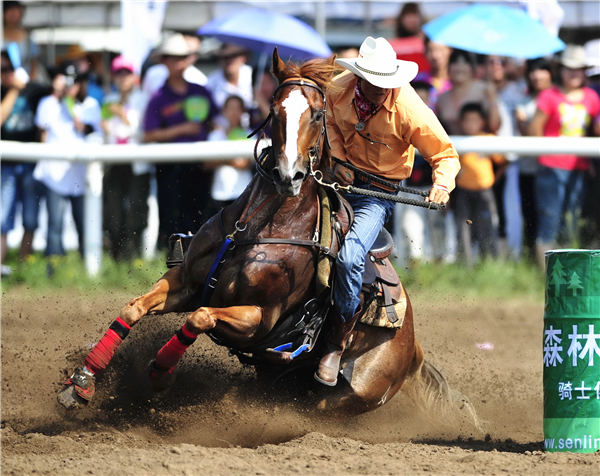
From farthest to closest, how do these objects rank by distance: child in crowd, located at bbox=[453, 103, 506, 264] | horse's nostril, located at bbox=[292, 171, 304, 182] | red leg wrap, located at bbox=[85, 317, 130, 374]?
child in crowd, located at bbox=[453, 103, 506, 264] < red leg wrap, located at bbox=[85, 317, 130, 374] < horse's nostril, located at bbox=[292, 171, 304, 182]

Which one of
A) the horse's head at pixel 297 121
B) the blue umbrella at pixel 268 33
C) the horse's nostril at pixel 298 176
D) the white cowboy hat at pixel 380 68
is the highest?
the white cowboy hat at pixel 380 68

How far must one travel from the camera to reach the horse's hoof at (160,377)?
6.71m

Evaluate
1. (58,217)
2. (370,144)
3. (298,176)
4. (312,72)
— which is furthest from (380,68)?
(58,217)

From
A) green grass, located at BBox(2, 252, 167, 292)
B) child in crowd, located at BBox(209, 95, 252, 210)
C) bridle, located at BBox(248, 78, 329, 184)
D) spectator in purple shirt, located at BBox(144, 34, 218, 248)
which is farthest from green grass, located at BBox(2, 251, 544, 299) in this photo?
bridle, located at BBox(248, 78, 329, 184)

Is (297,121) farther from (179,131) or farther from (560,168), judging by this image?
(560,168)

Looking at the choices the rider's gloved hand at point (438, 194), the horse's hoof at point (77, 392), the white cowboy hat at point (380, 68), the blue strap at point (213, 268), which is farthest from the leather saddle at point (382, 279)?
the horse's hoof at point (77, 392)

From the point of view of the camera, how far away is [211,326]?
20.9 ft

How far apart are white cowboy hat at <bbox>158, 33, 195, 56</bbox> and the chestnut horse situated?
478 centimetres

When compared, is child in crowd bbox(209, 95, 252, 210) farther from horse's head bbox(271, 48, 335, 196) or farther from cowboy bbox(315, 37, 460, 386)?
horse's head bbox(271, 48, 335, 196)

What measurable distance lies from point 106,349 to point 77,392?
29 centimetres

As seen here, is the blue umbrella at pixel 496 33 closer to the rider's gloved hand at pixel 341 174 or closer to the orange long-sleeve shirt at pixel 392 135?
the orange long-sleeve shirt at pixel 392 135

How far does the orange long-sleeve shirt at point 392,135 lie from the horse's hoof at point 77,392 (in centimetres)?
202

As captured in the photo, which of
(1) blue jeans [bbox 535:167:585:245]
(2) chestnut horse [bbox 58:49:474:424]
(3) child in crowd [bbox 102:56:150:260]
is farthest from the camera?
(1) blue jeans [bbox 535:167:585:245]

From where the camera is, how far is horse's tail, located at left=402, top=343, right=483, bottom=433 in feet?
25.8
